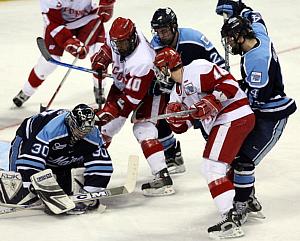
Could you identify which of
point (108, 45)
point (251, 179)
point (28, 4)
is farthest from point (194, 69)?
point (28, 4)

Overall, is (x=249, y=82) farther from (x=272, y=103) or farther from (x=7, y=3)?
(x=7, y=3)

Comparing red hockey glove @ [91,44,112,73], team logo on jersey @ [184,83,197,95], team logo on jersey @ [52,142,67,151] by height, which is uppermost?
team logo on jersey @ [184,83,197,95]

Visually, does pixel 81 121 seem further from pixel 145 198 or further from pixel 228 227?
pixel 228 227

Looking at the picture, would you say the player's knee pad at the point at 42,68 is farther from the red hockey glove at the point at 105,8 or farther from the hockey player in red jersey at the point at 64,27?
the red hockey glove at the point at 105,8

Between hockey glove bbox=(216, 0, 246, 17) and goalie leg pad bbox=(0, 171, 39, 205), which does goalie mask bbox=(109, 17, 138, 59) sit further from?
goalie leg pad bbox=(0, 171, 39, 205)

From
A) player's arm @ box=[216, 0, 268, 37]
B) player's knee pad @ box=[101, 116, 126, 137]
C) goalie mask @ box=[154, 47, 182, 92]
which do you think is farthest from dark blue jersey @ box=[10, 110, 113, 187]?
player's arm @ box=[216, 0, 268, 37]

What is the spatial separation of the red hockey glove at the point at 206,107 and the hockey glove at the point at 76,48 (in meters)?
1.79

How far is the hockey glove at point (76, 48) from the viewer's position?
5320 millimetres

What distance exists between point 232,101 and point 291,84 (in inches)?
100.0

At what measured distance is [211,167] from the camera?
3.69m

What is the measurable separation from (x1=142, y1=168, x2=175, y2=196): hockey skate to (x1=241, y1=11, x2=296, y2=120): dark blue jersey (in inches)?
24.6

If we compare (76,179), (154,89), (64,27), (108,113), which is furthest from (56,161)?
(64,27)

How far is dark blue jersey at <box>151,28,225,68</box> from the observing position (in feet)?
14.2

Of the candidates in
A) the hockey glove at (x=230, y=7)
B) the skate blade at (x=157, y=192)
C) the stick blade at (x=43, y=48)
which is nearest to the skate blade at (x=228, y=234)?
the skate blade at (x=157, y=192)
